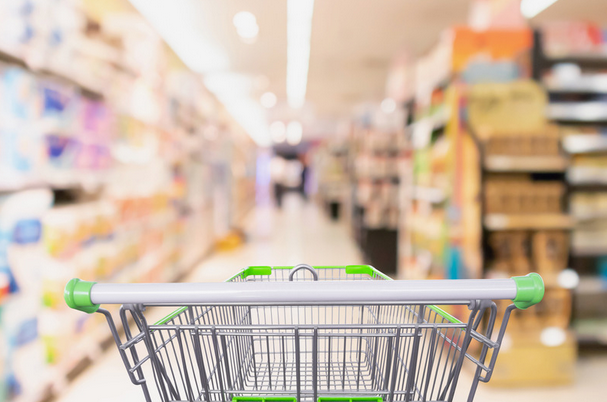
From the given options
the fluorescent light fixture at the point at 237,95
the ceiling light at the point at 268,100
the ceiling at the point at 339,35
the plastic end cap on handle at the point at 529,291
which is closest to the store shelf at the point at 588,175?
the plastic end cap on handle at the point at 529,291

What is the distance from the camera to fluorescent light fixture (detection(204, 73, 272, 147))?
8.48 m

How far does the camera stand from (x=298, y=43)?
275 inches

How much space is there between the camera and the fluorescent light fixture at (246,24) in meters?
5.61

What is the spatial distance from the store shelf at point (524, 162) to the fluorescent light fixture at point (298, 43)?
11.8 feet

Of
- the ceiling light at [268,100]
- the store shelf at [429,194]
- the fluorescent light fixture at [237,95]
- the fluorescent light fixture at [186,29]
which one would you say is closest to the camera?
the store shelf at [429,194]

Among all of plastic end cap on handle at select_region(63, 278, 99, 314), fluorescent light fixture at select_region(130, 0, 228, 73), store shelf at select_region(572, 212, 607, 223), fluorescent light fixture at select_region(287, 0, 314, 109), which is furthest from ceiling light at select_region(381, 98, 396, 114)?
plastic end cap on handle at select_region(63, 278, 99, 314)

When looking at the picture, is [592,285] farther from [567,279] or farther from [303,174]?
[303,174]

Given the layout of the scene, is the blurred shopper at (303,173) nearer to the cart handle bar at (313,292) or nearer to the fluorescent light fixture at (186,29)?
the fluorescent light fixture at (186,29)

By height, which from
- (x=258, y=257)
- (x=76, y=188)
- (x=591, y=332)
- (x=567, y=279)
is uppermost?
(x=76, y=188)

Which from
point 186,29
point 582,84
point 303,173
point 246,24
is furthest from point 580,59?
point 303,173

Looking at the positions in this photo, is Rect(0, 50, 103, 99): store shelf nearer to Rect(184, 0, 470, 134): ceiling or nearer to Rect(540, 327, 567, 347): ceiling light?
Rect(184, 0, 470, 134): ceiling

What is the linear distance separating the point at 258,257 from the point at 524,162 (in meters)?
4.96

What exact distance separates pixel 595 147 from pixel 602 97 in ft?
1.90

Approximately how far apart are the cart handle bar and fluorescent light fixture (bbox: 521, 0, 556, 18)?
5801mm
